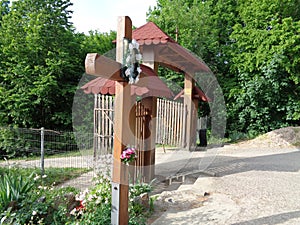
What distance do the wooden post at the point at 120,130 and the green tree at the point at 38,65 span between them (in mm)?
8078

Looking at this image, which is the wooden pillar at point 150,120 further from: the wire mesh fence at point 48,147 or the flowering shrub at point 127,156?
the flowering shrub at point 127,156

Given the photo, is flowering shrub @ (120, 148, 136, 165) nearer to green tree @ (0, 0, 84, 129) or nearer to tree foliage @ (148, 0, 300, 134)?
green tree @ (0, 0, 84, 129)

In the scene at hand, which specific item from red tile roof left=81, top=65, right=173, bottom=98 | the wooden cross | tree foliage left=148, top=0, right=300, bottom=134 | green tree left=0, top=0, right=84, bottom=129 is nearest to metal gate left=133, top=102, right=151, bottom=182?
red tile roof left=81, top=65, right=173, bottom=98

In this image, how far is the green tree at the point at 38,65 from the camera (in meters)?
9.81

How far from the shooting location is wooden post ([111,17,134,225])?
235 centimetres

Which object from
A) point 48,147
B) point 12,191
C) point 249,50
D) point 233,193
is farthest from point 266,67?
point 12,191

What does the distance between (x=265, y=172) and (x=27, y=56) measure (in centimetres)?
976

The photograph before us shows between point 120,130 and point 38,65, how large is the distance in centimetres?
916

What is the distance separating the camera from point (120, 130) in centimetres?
234

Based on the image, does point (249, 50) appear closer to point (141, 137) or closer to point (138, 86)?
point (141, 137)

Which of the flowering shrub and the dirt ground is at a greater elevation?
the flowering shrub

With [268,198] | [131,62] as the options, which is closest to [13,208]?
[131,62]

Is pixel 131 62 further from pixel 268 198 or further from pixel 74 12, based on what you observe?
pixel 74 12

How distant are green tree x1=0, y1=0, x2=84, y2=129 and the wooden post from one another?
8.08 m
